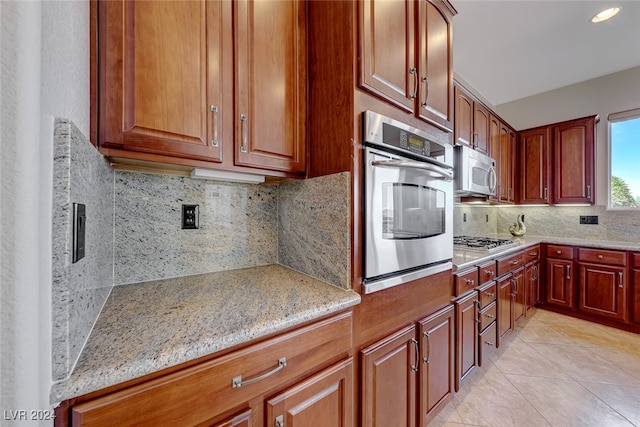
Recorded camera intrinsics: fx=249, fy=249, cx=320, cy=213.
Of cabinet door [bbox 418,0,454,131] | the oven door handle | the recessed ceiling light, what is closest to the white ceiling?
the recessed ceiling light

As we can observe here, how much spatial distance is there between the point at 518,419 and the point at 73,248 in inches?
91.1

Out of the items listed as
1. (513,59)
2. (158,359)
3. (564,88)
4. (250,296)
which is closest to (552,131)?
(564,88)

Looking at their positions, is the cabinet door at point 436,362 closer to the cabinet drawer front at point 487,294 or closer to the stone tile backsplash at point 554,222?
the cabinet drawer front at point 487,294

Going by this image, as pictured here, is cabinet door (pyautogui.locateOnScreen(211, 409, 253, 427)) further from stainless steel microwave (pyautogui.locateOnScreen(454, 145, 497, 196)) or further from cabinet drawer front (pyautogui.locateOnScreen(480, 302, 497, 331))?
stainless steel microwave (pyautogui.locateOnScreen(454, 145, 497, 196))

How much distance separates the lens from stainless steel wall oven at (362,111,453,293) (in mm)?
1024

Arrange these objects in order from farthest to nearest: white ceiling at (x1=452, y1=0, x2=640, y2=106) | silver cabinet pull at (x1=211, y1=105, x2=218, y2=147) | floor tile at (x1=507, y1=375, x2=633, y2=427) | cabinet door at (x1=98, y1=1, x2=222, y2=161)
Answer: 1. white ceiling at (x1=452, y1=0, x2=640, y2=106)
2. floor tile at (x1=507, y1=375, x2=633, y2=427)
3. silver cabinet pull at (x1=211, y1=105, x2=218, y2=147)
4. cabinet door at (x1=98, y1=1, x2=222, y2=161)

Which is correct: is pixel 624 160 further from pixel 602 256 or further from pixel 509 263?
pixel 509 263

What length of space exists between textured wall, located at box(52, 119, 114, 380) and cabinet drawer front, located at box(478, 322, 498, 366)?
85.3 inches

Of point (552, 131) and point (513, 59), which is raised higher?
point (513, 59)

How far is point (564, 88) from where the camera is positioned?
324cm

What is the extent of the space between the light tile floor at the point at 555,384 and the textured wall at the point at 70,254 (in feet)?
5.97

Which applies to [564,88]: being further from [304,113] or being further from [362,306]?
[362,306]

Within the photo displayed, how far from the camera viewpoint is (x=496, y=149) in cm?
279

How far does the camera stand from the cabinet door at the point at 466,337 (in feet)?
5.00
